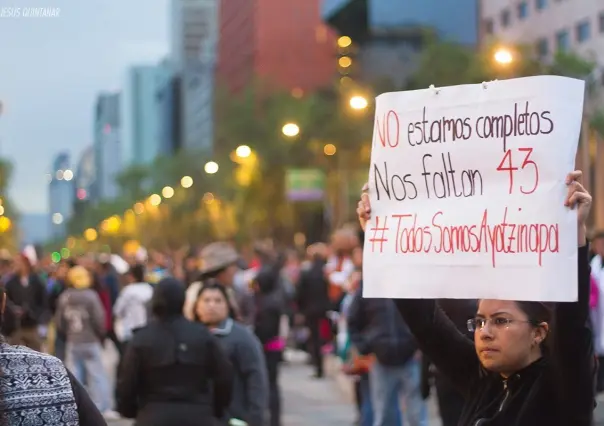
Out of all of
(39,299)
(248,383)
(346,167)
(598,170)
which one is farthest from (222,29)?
Answer: (248,383)

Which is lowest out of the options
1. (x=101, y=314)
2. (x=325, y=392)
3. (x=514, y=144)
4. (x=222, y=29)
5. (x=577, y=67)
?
(x=325, y=392)

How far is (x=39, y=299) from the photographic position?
61.8 ft

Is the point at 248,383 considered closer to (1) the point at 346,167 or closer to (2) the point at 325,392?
(2) the point at 325,392

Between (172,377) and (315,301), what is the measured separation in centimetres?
1365

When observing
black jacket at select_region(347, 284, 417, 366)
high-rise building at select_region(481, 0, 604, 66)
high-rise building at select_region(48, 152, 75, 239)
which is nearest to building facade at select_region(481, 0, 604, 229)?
high-rise building at select_region(481, 0, 604, 66)

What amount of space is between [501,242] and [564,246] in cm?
31

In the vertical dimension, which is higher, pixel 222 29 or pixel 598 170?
pixel 222 29

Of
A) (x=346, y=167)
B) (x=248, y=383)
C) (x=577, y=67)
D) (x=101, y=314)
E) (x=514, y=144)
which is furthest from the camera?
(x=346, y=167)

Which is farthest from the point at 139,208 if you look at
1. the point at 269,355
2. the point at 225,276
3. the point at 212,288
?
the point at 212,288

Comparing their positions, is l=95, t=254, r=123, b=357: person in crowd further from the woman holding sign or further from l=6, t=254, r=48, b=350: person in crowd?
the woman holding sign

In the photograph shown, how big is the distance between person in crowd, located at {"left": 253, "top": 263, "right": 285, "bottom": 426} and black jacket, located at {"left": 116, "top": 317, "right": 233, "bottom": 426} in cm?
560

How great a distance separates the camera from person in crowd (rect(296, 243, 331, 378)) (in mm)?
21156

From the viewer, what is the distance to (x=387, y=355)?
10.7 metres

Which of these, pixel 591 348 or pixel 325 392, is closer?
pixel 591 348
